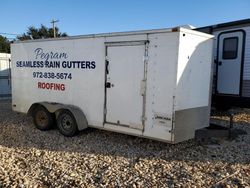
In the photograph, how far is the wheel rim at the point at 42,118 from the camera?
26.3 ft

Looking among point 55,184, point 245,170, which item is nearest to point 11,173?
point 55,184

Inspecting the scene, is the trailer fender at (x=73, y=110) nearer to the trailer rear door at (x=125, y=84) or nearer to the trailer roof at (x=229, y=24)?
the trailer rear door at (x=125, y=84)

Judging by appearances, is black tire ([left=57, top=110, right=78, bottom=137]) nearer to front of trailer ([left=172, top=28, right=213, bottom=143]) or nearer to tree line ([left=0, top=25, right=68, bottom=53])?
front of trailer ([left=172, top=28, right=213, bottom=143])

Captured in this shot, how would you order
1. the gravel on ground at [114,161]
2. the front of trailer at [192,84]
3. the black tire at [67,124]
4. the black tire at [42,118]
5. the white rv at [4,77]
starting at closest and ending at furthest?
the gravel on ground at [114,161] < the front of trailer at [192,84] < the black tire at [67,124] < the black tire at [42,118] < the white rv at [4,77]

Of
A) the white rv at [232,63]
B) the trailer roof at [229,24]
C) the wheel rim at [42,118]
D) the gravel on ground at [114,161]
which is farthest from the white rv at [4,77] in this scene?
the white rv at [232,63]

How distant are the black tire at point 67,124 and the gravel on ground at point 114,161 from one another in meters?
0.17

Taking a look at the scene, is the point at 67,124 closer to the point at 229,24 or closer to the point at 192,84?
the point at 192,84

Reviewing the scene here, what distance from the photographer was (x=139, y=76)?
6.28 m

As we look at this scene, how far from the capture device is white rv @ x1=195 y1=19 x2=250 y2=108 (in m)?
8.65

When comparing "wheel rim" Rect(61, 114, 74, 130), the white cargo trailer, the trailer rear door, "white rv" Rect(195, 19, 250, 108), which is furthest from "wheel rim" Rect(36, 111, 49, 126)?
"white rv" Rect(195, 19, 250, 108)

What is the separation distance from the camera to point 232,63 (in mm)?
8977

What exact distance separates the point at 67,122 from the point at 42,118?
1.02 meters

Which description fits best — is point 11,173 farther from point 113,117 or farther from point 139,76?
point 139,76

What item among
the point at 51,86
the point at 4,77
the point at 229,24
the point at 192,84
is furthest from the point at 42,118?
the point at 4,77
